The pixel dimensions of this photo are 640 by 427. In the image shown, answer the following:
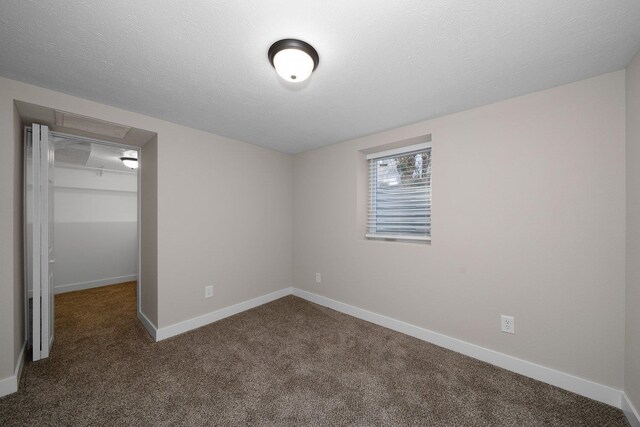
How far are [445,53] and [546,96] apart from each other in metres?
1.04

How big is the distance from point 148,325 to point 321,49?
309 cm

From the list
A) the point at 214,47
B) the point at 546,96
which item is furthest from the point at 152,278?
the point at 546,96

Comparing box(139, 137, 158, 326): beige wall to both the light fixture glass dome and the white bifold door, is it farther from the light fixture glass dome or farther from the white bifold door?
the light fixture glass dome

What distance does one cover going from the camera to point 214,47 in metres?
1.39

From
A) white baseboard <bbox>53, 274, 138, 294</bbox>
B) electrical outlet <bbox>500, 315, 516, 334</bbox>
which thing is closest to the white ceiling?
electrical outlet <bbox>500, 315, 516, 334</bbox>

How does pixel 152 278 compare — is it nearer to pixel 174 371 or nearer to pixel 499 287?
pixel 174 371

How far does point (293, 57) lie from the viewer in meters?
1.37

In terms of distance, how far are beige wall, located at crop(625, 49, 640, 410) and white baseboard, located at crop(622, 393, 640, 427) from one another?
30 millimetres

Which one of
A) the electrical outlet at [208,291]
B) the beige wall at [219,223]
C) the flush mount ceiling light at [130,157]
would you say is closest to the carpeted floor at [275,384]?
the electrical outlet at [208,291]

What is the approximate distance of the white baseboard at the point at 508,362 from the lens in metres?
1.62

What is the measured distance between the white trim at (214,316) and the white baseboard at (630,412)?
10.8 ft

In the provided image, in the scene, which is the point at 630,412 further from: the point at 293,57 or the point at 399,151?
the point at 293,57

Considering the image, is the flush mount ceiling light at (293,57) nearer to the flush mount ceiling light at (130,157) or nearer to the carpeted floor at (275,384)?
the carpeted floor at (275,384)

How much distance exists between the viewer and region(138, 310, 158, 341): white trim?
242 cm
